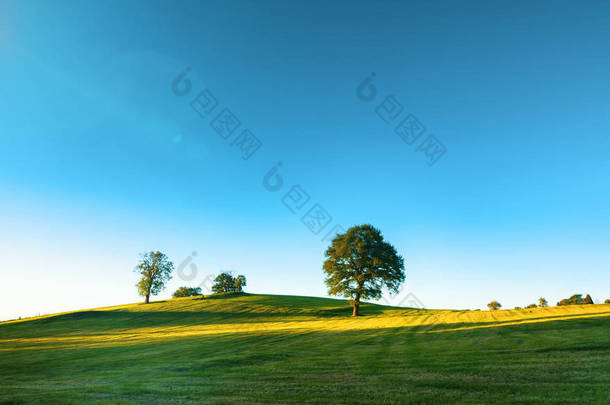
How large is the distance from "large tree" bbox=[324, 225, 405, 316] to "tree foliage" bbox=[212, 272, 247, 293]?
69724 millimetres

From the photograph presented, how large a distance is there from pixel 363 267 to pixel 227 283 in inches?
→ 3009

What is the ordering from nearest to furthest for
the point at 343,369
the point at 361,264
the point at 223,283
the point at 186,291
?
the point at 343,369 → the point at 361,264 → the point at 223,283 → the point at 186,291

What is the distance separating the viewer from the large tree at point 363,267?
4872cm

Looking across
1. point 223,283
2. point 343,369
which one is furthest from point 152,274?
point 343,369

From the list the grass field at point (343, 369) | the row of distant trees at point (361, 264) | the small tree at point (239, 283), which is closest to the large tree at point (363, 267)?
the row of distant trees at point (361, 264)

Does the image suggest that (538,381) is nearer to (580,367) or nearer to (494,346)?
(580,367)

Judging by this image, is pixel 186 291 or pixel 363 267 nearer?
pixel 363 267

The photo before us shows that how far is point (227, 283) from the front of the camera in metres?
112

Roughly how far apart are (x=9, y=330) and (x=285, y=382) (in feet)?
185

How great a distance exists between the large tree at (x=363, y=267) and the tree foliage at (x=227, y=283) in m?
69.7

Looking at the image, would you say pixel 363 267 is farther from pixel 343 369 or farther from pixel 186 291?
pixel 186 291

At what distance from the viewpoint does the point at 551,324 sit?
22547 mm

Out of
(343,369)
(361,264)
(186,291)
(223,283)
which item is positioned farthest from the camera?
(186,291)

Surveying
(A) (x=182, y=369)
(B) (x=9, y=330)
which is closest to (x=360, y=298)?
(A) (x=182, y=369)
